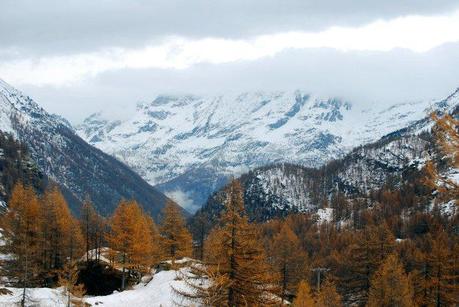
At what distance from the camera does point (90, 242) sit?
90.2 meters

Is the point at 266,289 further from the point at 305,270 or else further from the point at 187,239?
the point at 305,270

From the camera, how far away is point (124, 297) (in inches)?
2199

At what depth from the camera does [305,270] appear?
98.6 m

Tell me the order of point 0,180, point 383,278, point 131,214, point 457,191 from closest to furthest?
point 457,191
point 383,278
point 131,214
point 0,180

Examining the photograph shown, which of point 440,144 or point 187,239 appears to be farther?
point 187,239

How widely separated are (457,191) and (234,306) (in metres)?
15.9

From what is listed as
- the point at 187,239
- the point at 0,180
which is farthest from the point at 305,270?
the point at 0,180

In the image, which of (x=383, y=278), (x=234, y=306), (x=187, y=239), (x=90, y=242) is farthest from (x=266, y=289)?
(x=90, y=242)

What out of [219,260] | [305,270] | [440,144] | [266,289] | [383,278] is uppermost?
[440,144]

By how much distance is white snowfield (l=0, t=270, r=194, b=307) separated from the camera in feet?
164

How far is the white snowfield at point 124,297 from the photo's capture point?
50.1m

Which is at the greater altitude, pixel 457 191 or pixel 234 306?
pixel 457 191

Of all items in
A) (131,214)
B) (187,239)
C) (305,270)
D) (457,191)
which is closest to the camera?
(457,191)

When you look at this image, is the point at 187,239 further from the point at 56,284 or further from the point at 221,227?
the point at 221,227
